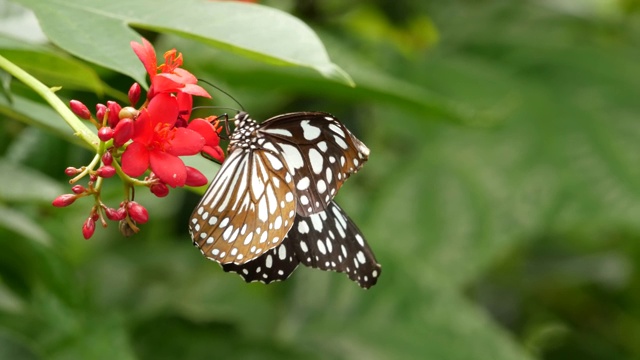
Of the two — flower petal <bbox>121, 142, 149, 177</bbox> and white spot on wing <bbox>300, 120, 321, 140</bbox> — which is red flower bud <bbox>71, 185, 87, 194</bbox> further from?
white spot on wing <bbox>300, 120, 321, 140</bbox>

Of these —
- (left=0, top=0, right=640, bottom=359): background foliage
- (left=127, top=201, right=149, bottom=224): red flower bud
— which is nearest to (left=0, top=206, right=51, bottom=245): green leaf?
(left=0, top=0, right=640, bottom=359): background foliage

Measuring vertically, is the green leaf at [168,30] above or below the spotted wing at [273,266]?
above

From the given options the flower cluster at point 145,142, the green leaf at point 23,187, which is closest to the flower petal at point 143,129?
the flower cluster at point 145,142

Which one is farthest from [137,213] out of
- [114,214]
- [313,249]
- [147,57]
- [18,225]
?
[18,225]

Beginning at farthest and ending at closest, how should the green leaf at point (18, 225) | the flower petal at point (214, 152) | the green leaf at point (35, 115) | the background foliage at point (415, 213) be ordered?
the background foliage at point (415, 213), the green leaf at point (18, 225), the green leaf at point (35, 115), the flower petal at point (214, 152)

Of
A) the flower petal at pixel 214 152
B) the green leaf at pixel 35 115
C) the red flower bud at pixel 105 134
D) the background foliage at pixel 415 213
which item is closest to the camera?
the red flower bud at pixel 105 134

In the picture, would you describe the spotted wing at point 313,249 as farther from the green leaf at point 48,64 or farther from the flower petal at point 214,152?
the green leaf at point 48,64

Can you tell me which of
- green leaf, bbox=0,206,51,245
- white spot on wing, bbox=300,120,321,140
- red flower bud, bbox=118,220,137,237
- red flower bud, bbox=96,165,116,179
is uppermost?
white spot on wing, bbox=300,120,321,140
